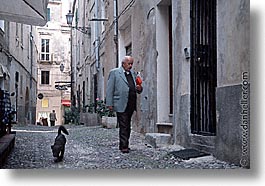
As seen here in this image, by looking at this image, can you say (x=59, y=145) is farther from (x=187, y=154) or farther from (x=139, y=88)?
(x=187, y=154)

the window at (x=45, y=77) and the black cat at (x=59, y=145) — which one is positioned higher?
the window at (x=45, y=77)

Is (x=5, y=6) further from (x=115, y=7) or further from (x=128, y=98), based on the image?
(x=128, y=98)

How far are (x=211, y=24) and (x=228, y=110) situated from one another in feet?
1.35

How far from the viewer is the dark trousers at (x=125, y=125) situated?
2.48 meters

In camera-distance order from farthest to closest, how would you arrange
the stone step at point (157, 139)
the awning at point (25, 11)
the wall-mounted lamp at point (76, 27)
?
the stone step at point (157, 139) → the wall-mounted lamp at point (76, 27) → the awning at point (25, 11)

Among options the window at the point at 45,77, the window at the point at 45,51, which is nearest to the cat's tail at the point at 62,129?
the window at the point at 45,77

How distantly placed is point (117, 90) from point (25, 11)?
1.84 feet

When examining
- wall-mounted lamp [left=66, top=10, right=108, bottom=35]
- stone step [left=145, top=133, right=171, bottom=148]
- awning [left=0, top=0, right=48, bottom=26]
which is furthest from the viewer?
stone step [left=145, top=133, right=171, bottom=148]

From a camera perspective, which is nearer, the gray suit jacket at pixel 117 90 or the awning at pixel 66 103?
the awning at pixel 66 103

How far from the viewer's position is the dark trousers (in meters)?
2.48

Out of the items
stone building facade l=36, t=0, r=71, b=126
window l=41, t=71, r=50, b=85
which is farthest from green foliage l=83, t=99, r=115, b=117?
window l=41, t=71, r=50, b=85

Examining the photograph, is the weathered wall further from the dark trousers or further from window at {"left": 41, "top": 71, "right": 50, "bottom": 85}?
window at {"left": 41, "top": 71, "right": 50, "bottom": 85}

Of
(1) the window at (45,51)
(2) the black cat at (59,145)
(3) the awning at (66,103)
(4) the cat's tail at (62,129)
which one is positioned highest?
(1) the window at (45,51)

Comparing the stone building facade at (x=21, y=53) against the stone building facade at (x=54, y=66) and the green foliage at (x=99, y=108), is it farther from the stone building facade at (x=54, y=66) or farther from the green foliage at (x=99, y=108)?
the green foliage at (x=99, y=108)
